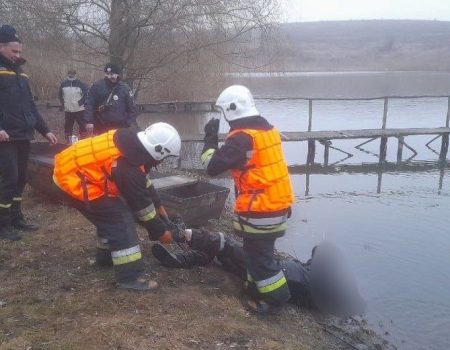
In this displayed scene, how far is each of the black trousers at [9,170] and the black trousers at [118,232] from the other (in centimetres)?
118

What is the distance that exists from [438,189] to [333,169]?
9.34 feet

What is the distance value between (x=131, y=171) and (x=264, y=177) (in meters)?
1.11

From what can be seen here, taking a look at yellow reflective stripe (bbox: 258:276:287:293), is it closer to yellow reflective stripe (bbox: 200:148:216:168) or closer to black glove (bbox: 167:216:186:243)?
black glove (bbox: 167:216:186:243)

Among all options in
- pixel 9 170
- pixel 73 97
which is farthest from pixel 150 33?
pixel 9 170

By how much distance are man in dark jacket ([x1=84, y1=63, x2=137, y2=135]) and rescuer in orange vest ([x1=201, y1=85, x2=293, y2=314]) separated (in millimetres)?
3400

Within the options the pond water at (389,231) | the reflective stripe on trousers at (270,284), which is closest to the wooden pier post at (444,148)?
the pond water at (389,231)

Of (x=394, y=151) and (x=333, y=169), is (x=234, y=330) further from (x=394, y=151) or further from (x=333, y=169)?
(x=394, y=151)

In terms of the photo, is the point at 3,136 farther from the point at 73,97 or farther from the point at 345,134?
the point at 345,134

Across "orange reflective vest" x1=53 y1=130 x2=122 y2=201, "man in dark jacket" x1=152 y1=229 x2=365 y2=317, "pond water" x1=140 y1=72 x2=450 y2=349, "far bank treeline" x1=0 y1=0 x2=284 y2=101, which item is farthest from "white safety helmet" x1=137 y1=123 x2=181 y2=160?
"far bank treeline" x1=0 y1=0 x2=284 y2=101

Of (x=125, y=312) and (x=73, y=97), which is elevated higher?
(x=73, y=97)

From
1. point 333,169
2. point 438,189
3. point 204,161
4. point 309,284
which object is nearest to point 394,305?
point 309,284

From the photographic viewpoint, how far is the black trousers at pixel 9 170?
507 centimetres

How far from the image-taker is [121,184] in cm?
403

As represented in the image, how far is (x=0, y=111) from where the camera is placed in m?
5.07
